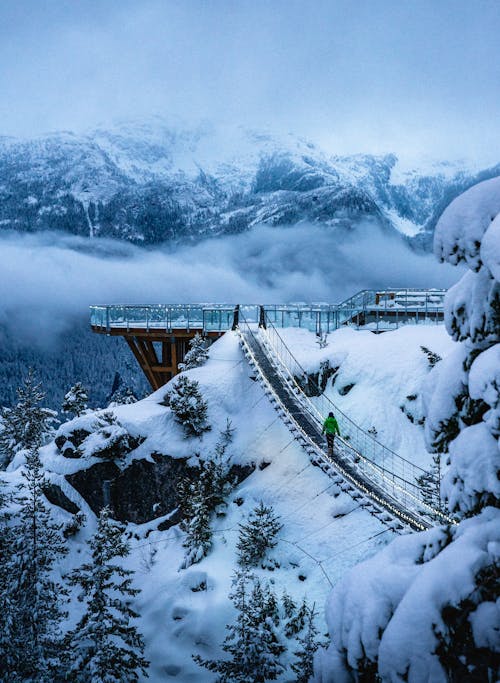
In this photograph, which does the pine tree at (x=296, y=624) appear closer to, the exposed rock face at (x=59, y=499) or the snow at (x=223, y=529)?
the snow at (x=223, y=529)

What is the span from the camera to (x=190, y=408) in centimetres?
2369

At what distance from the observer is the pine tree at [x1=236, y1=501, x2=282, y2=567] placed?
17047 millimetres

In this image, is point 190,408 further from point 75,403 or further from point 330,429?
point 75,403

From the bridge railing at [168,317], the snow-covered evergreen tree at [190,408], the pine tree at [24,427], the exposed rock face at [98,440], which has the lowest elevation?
the pine tree at [24,427]

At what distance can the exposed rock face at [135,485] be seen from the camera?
74.1 feet

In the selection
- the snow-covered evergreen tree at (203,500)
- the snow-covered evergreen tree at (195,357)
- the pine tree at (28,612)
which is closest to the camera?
the pine tree at (28,612)

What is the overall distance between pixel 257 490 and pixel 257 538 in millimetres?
3146

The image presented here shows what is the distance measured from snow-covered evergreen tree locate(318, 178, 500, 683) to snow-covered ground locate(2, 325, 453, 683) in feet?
32.0

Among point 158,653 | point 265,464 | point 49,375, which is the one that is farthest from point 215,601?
point 49,375

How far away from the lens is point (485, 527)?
209 inches

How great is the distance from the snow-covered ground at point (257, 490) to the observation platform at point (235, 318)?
11.8 ft

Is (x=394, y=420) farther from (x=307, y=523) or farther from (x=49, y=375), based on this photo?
(x=49, y=375)

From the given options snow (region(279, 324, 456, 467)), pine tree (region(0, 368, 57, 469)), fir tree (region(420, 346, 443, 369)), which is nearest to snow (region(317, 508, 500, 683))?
snow (region(279, 324, 456, 467))

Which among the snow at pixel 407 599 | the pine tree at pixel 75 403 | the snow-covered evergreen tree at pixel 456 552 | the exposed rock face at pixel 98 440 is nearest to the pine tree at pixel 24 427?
the pine tree at pixel 75 403
